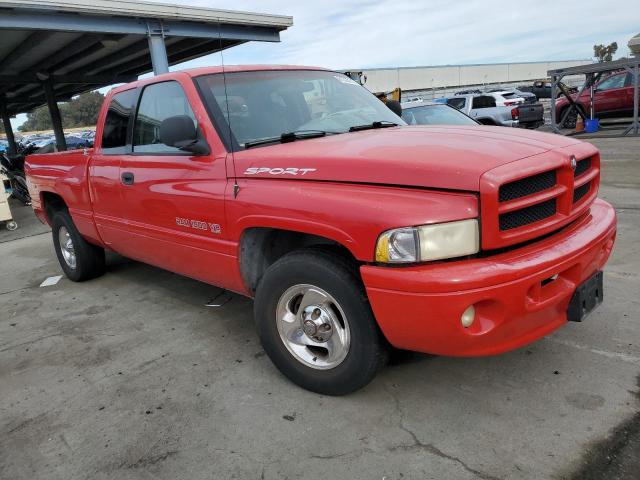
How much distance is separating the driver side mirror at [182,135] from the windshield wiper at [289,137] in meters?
0.30

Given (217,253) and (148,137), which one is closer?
(217,253)

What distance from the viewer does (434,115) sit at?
328 inches

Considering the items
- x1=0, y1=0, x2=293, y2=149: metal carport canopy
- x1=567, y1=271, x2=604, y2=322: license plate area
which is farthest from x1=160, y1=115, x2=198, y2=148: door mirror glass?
x1=0, y1=0, x2=293, y2=149: metal carport canopy

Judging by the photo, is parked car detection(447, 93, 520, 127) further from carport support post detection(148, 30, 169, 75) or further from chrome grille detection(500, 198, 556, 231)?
chrome grille detection(500, 198, 556, 231)

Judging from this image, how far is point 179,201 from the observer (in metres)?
3.41

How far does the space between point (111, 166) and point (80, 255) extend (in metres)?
1.48

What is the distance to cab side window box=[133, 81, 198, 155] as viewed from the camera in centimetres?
347

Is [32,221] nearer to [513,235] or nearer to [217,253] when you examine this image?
[217,253]

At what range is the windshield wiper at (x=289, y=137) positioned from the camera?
123 inches

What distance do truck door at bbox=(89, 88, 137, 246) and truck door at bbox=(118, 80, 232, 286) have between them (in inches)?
5.2

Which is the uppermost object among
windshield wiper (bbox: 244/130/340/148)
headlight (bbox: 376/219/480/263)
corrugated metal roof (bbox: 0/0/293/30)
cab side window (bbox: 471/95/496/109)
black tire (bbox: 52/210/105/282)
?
corrugated metal roof (bbox: 0/0/293/30)

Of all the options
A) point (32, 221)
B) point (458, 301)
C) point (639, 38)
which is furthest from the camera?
point (639, 38)

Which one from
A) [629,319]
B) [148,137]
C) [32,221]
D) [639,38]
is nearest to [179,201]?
[148,137]

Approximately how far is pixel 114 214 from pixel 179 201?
3.86 ft
